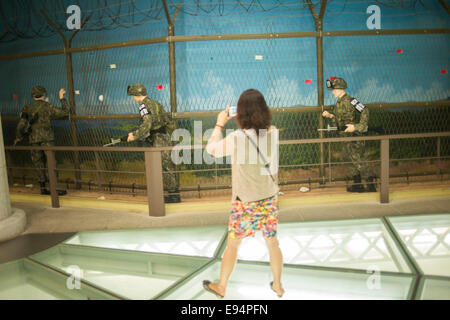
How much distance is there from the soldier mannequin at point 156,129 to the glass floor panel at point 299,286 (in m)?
2.12

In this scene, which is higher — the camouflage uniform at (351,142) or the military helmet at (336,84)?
the military helmet at (336,84)

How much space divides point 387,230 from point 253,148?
2.16 meters

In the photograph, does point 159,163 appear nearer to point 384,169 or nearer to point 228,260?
point 228,260

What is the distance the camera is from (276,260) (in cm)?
263

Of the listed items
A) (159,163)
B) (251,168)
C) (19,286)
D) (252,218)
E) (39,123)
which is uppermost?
(39,123)

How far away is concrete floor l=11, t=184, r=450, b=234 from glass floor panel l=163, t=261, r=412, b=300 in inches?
54.8

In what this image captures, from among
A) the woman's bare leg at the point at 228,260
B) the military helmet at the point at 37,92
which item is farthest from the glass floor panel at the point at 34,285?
the military helmet at the point at 37,92

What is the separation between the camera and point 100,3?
6.57 meters

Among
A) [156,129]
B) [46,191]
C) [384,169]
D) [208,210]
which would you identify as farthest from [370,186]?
[46,191]

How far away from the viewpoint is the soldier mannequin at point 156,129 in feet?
16.5

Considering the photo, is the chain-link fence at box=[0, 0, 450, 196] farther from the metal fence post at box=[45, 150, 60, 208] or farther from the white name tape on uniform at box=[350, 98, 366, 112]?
the metal fence post at box=[45, 150, 60, 208]

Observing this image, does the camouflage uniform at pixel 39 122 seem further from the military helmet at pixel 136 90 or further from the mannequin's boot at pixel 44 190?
the military helmet at pixel 136 90

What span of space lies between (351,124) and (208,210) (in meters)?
2.12

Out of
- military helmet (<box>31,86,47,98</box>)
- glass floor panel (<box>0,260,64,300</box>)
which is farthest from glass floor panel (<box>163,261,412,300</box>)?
military helmet (<box>31,86,47,98</box>)
